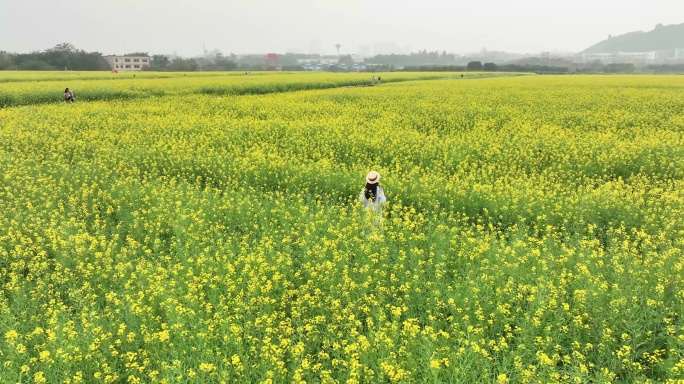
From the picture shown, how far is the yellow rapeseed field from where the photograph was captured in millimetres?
4133

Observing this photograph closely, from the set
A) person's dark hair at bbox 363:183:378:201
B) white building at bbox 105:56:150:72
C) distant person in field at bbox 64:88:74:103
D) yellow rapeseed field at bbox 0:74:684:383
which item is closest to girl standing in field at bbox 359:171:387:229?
person's dark hair at bbox 363:183:378:201

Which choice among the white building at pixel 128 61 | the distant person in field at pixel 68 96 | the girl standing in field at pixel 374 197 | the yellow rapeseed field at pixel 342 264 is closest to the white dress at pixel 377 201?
the girl standing in field at pixel 374 197

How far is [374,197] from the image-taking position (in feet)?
23.8

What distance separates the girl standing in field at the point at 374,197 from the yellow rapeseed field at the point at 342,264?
0.76 feet

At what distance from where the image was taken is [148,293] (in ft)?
17.5

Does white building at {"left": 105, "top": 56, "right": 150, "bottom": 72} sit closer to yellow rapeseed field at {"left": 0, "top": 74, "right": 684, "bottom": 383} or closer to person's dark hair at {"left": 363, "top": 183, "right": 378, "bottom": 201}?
yellow rapeseed field at {"left": 0, "top": 74, "right": 684, "bottom": 383}

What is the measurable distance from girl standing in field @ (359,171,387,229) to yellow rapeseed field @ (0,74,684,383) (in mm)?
231

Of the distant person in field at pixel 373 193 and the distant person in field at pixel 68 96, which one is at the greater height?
the distant person in field at pixel 68 96

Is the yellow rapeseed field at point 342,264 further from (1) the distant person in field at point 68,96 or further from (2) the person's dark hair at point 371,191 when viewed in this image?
(1) the distant person in field at point 68,96

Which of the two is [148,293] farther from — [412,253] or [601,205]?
[601,205]

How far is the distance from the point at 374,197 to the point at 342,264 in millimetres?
1724

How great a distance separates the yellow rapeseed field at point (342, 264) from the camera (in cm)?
413

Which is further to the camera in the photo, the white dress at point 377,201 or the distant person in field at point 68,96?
the distant person in field at point 68,96

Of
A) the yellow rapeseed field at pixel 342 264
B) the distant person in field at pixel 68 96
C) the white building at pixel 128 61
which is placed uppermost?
the white building at pixel 128 61
